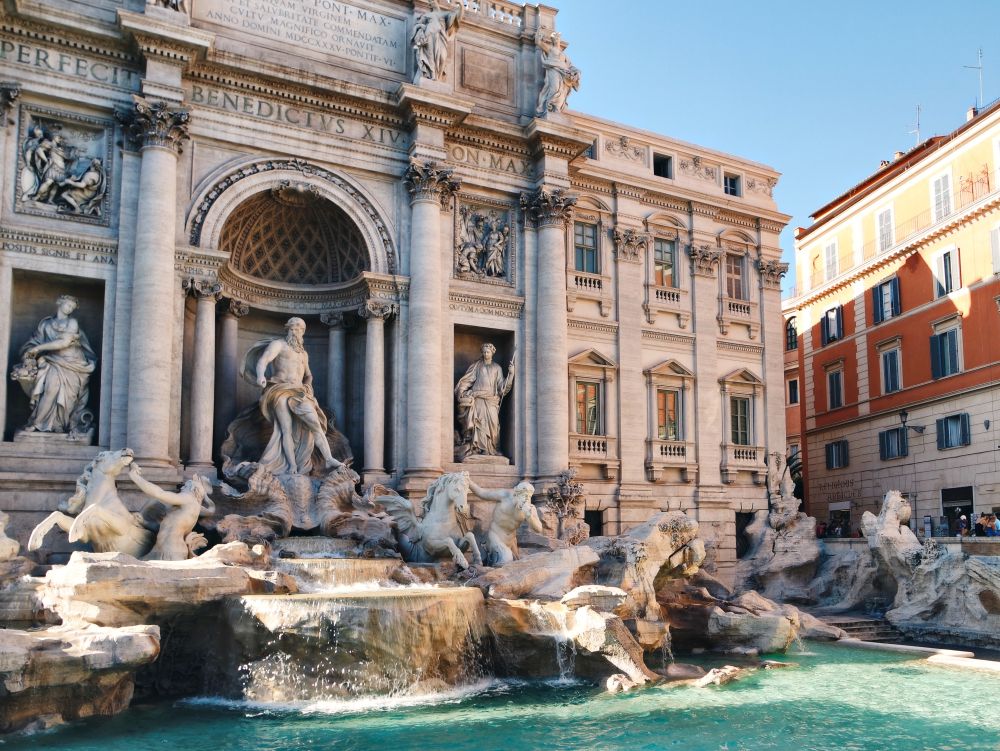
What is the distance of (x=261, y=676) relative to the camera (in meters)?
12.5

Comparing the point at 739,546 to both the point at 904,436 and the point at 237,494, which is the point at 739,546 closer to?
the point at 904,436

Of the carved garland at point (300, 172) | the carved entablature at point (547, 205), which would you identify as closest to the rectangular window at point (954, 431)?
the carved entablature at point (547, 205)

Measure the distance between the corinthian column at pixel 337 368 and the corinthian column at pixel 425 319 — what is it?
1.81 metres

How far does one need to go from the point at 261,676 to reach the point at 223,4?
14081 mm

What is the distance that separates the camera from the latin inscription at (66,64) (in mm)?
17797

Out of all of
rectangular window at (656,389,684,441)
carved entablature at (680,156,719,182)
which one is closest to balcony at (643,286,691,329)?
rectangular window at (656,389,684,441)

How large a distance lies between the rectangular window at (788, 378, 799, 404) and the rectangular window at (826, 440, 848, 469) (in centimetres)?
565

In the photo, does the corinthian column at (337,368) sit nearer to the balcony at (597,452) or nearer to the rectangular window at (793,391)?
the balcony at (597,452)

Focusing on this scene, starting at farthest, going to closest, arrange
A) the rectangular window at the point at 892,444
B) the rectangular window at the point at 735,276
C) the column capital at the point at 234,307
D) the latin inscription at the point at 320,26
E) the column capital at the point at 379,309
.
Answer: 1. the rectangular window at the point at 892,444
2. the rectangular window at the point at 735,276
3. the column capital at the point at 379,309
4. the column capital at the point at 234,307
5. the latin inscription at the point at 320,26

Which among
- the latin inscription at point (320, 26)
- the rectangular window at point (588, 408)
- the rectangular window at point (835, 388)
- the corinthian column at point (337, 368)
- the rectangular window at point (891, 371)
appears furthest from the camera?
the rectangular window at point (835, 388)

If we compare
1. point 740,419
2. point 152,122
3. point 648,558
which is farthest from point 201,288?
point 740,419

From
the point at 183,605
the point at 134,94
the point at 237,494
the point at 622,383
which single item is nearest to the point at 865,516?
the point at 622,383

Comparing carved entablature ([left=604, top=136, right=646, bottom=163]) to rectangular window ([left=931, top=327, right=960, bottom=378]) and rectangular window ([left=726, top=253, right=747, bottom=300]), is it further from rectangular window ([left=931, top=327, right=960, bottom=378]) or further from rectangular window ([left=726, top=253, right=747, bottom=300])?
rectangular window ([left=931, top=327, right=960, bottom=378])

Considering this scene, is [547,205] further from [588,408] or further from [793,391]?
[793,391]
